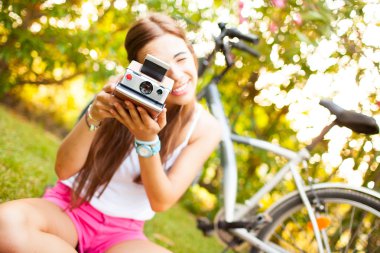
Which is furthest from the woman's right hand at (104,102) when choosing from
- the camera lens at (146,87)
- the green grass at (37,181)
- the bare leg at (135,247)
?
the green grass at (37,181)

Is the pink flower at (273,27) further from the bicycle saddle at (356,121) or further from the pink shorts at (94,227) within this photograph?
the pink shorts at (94,227)

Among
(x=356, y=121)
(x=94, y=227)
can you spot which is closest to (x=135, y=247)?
(x=94, y=227)

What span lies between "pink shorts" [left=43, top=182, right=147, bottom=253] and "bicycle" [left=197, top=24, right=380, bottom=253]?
672mm

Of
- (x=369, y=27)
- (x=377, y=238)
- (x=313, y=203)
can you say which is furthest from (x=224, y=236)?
(x=369, y=27)

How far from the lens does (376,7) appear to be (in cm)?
215

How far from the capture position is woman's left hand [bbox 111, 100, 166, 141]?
4.19 feet

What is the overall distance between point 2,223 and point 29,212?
0.11 metres

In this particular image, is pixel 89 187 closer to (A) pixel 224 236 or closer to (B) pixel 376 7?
(A) pixel 224 236

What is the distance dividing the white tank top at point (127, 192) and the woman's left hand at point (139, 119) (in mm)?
349

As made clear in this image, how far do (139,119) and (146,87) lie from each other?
0.41ft

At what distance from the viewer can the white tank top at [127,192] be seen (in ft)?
5.43

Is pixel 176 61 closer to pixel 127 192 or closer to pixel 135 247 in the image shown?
pixel 127 192

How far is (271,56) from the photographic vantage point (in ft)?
8.36

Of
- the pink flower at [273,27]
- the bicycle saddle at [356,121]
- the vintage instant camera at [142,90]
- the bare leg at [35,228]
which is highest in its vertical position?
the pink flower at [273,27]
